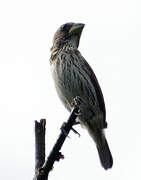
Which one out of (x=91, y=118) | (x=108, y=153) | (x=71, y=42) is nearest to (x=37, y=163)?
(x=91, y=118)

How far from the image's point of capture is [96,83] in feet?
22.3

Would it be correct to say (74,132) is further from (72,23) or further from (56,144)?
(72,23)

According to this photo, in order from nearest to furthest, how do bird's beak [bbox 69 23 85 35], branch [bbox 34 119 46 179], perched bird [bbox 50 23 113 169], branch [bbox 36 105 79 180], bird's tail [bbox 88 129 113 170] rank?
branch [bbox 36 105 79 180] < branch [bbox 34 119 46 179] < perched bird [bbox 50 23 113 169] < bird's tail [bbox 88 129 113 170] < bird's beak [bbox 69 23 85 35]

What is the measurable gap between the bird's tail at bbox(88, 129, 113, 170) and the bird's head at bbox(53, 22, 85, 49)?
178cm

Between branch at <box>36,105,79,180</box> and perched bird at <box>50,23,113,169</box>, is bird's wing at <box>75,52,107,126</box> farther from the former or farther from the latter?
branch at <box>36,105,79,180</box>

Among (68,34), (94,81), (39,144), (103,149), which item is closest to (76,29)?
(68,34)

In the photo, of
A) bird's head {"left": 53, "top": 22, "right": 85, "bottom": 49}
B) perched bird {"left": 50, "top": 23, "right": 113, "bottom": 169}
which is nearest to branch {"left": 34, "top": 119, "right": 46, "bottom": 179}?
perched bird {"left": 50, "top": 23, "right": 113, "bottom": 169}

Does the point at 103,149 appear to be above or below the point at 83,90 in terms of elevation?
below

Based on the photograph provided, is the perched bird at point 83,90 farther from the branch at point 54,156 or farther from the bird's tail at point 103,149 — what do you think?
the branch at point 54,156

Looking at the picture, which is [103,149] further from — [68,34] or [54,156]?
[54,156]

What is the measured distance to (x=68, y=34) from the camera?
7.89 m

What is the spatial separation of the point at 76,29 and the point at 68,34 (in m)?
0.17

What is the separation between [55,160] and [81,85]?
3.26 metres

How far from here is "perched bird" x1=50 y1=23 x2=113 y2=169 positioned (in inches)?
249
